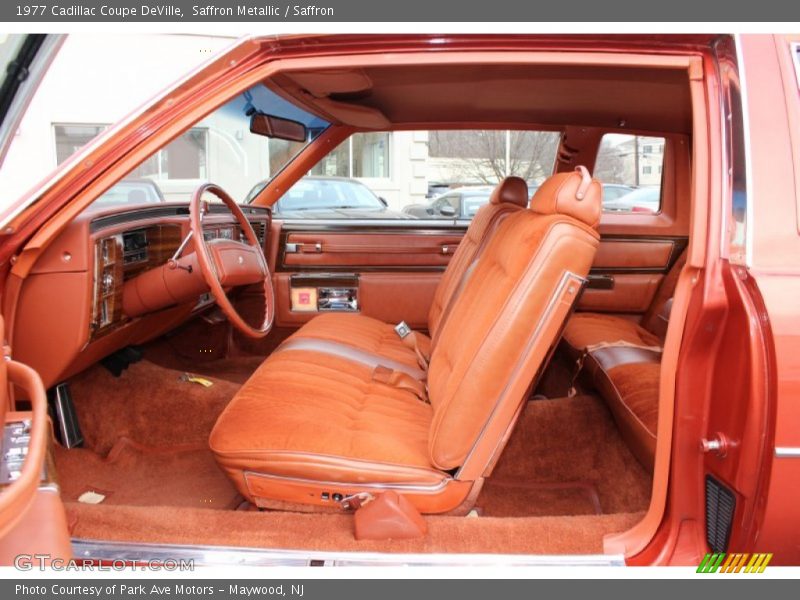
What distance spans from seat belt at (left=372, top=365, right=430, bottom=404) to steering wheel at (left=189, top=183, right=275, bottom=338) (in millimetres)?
475

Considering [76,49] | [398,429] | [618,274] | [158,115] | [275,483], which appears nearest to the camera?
[158,115]

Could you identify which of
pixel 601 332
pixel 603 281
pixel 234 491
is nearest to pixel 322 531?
pixel 234 491

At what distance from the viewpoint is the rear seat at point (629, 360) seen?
71.1 inches

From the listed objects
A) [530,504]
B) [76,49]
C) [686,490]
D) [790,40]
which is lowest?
[530,504]

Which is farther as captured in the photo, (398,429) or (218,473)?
(218,473)

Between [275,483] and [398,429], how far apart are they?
0.34 m

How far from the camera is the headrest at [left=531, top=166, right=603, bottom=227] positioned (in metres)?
1.42

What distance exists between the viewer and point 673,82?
79.4 inches

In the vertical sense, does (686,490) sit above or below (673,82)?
below

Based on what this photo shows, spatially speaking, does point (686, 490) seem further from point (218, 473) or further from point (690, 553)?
point (218, 473)

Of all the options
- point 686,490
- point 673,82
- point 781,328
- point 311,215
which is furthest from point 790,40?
point 311,215

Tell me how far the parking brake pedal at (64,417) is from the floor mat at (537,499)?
4.74 feet

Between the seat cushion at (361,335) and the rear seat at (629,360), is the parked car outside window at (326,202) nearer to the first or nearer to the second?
the seat cushion at (361,335)

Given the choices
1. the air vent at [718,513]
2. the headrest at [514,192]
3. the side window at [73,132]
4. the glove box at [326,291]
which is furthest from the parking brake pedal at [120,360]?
the side window at [73,132]
